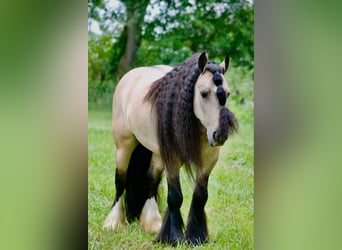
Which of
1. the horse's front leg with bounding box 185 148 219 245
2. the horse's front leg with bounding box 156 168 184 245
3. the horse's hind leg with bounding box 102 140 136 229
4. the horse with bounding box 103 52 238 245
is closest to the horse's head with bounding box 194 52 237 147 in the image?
the horse with bounding box 103 52 238 245

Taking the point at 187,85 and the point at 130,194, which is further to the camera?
the point at 130,194

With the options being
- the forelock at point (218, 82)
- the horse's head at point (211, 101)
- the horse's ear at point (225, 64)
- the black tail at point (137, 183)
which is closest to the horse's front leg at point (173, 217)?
the black tail at point (137, 183)

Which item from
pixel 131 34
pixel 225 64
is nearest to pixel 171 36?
pixel 131 34

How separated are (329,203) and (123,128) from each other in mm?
901

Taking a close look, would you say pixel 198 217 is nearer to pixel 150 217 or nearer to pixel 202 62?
pixel 150 217

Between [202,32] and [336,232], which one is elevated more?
[202,32]

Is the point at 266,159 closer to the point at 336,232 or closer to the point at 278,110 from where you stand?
the point at 278,110

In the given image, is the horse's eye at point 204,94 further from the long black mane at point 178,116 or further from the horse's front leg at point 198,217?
the horse's front leg at point 198,217

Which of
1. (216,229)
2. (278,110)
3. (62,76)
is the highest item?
(62,76)

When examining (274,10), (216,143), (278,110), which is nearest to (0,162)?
(216,143)

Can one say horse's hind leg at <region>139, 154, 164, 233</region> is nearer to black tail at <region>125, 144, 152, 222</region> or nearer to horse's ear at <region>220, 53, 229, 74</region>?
black tail at <region>125, 144, 152, 222</region>

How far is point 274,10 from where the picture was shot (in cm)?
204

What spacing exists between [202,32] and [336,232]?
3.23ft

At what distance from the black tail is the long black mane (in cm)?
11
